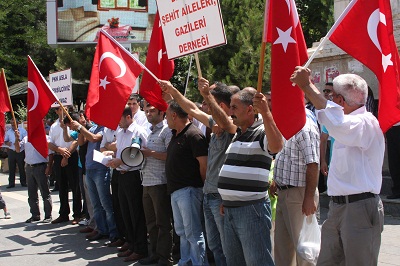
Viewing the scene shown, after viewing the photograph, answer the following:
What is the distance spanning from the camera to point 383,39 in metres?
4.39

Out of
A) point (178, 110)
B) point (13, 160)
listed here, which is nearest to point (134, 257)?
point (178, 110)

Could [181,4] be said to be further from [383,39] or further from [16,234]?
[16,234]

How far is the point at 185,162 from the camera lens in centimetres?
664

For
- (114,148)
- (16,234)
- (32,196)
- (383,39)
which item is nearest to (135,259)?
(114,148)

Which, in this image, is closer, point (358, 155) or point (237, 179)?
point (358, 155)

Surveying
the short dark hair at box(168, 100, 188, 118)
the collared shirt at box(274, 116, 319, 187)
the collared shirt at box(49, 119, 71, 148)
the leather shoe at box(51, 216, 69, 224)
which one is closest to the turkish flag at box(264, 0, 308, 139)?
the collared shirt at box(274, 116, 319, 187)

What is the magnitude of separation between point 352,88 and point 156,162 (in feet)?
11.2

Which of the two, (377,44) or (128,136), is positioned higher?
(377,44)

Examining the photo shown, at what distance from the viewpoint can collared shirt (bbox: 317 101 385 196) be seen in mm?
4363

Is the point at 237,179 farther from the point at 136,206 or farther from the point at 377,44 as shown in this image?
the point at 136,206

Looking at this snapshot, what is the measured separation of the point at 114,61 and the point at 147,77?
0.63 meters

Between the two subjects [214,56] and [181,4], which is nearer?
[181,4]

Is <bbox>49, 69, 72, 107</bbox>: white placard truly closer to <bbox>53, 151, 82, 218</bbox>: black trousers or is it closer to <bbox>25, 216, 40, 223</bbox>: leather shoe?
<bbox>53, 151, 82, 218</bbox>: black trousers

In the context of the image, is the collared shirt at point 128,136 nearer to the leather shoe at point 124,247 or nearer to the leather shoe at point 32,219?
the leather shoe at point 124,247
